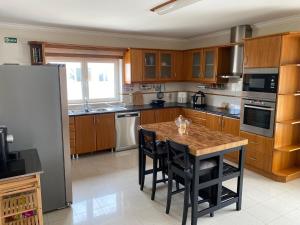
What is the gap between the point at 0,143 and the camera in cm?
190

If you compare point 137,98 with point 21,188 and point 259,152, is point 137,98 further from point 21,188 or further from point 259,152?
point 21,188

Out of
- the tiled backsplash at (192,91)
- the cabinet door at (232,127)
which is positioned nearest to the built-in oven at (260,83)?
the cabinet door at (232,127)

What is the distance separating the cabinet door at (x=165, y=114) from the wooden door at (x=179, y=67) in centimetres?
82

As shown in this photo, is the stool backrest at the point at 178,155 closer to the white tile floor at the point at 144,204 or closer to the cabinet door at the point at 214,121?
the white tile floor at the point at 144,204

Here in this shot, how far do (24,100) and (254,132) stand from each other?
321 cm

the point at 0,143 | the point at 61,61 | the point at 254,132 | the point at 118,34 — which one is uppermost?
the point at 118,34

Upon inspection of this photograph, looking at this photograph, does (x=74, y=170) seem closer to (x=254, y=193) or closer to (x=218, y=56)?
(x=254, y=193)

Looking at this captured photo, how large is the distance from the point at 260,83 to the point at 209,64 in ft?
5.11

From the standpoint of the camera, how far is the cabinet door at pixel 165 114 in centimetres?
500

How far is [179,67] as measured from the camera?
5484 mm

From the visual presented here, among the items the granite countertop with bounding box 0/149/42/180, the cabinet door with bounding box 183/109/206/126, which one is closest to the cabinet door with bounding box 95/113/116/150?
the cabinet door with bounding box 183/109/206/126

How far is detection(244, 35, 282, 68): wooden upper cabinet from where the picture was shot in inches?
124

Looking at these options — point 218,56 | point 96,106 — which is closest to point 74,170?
point 96,106

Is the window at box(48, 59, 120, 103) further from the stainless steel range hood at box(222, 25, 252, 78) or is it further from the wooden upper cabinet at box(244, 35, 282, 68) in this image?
the wooden upper cabinet at box(244, 35, 282, 68)
